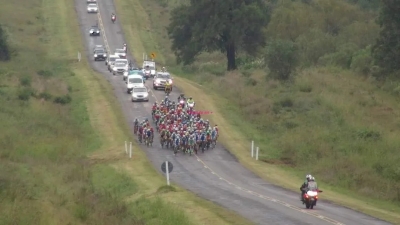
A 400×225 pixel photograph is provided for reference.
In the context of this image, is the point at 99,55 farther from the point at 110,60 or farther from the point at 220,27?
the point at 220,27

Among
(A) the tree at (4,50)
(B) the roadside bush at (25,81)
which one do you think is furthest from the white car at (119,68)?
(A) the tree at (4,50)

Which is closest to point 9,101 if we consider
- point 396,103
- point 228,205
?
point 396,103

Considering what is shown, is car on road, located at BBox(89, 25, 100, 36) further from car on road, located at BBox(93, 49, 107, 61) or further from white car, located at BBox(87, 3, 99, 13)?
car on road, located at BBox(93, 49, 107, 61)

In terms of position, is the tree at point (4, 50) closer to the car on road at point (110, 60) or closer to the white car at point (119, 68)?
the car on road at point (110, 60)

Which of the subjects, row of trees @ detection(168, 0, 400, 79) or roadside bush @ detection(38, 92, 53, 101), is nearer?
roadside bush @ detection(38, 92, 53, 101)

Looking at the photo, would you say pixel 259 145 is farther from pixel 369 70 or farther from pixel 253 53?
pixel 253 53

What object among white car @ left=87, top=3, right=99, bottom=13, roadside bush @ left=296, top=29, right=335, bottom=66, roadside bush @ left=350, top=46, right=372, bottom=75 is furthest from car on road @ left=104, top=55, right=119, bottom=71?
white car @ left=87, top=3, right=99, bottom=13
